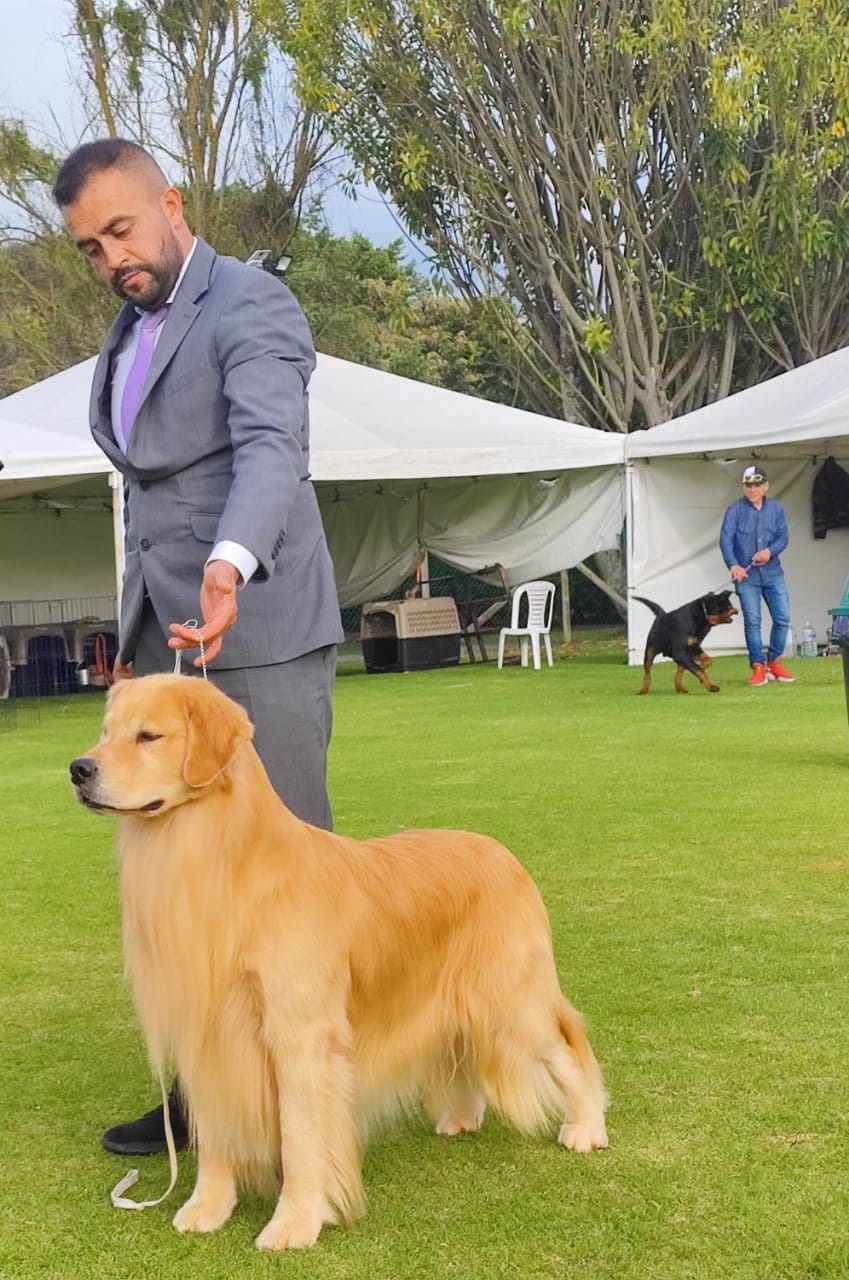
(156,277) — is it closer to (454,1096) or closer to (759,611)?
(454,1096)

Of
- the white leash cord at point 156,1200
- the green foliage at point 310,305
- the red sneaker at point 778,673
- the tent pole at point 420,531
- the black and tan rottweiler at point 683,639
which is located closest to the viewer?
the white leash cord at point 156,1200

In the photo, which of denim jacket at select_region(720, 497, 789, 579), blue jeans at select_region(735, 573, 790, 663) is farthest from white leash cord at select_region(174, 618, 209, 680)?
denim jacket at select_region(720, 497, 789, 579)

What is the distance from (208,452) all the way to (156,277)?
16.2 inches

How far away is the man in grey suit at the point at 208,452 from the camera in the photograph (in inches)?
112

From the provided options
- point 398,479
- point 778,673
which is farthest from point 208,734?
point 398,479

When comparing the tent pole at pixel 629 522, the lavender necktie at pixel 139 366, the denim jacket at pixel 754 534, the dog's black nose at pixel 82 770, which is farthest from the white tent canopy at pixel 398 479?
the dog's black nose at pixel 82 770

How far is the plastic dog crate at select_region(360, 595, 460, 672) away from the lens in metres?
17.3

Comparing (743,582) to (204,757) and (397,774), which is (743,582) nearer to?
(397,774)

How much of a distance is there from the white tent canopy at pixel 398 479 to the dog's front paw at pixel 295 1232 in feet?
34.1

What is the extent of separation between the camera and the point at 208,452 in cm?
300

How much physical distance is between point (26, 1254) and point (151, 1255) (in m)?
0.25

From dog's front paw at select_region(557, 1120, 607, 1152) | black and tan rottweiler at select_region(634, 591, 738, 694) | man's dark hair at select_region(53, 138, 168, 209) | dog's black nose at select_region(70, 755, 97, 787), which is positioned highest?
man's dark hair at select_region(53, 138, 168, 209)

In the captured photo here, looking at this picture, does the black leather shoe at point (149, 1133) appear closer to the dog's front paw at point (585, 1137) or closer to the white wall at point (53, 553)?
the dog's front paw at point (585, 1137)

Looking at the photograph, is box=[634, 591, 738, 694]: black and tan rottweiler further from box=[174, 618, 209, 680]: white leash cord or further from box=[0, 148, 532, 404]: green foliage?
box=[174, 618, 209, 680]: white leash cord
